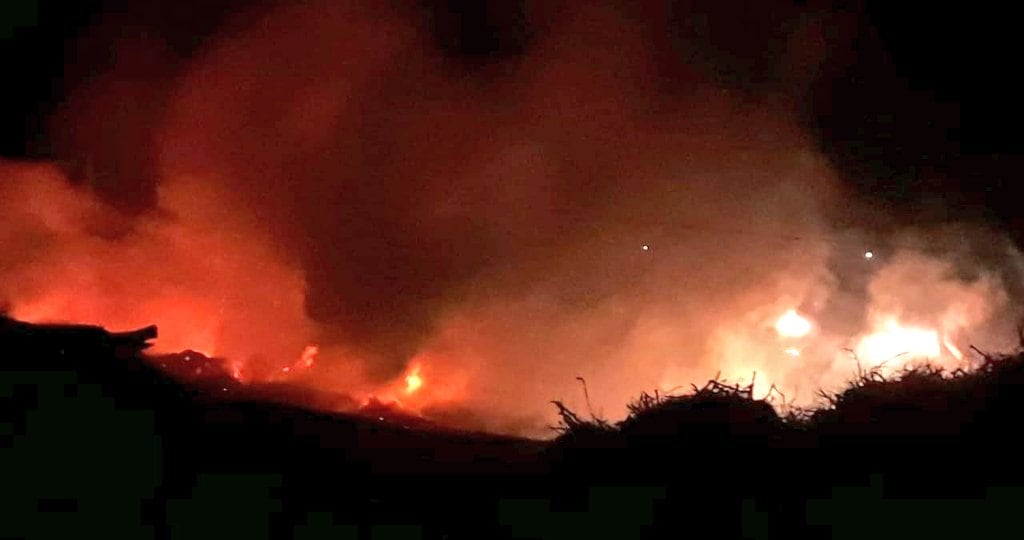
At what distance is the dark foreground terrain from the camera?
15.2 feet

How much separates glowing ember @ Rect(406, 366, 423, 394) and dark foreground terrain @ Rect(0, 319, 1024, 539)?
889cm

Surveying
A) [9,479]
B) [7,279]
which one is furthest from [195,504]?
[7,279]

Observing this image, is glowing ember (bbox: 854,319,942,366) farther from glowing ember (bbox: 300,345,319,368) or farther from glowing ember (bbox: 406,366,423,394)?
glowing ember (bbox: 300,345,319,368)

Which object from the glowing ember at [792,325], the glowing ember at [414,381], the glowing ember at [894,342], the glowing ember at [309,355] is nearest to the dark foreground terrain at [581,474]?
the glowing ember at [309,355]

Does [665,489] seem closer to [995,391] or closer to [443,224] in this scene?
[995,391]

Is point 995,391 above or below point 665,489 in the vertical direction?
above

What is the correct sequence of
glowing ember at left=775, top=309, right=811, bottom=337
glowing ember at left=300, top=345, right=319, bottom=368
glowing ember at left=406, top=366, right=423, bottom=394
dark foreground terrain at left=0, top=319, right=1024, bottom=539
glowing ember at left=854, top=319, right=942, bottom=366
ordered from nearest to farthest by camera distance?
dark foreground terrain at left=0, top=319, right=1024, bottom=539 → glowing ember at left=300, top=345, right=319, bottom=368 → glowing ember at left=406, top=366, right=423, bottom=394 → glowing ember at left=854, top=319, right=942, bottom=366 → glowing ember at left=775, top=309, right=811, bottom=337

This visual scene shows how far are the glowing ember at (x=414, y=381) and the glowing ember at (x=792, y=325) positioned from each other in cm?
653

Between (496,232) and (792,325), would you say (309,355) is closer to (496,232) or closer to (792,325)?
(496,232)

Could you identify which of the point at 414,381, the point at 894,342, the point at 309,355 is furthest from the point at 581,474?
the point at 894,342

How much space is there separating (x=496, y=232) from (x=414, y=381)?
3.44 m

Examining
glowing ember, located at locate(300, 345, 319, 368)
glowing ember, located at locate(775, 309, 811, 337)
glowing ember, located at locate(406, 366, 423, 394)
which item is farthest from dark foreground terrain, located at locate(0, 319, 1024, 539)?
glowing ember, located at locate(775, 309, 811, 337)

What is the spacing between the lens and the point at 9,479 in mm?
5215

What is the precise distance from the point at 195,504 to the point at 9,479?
104cm
